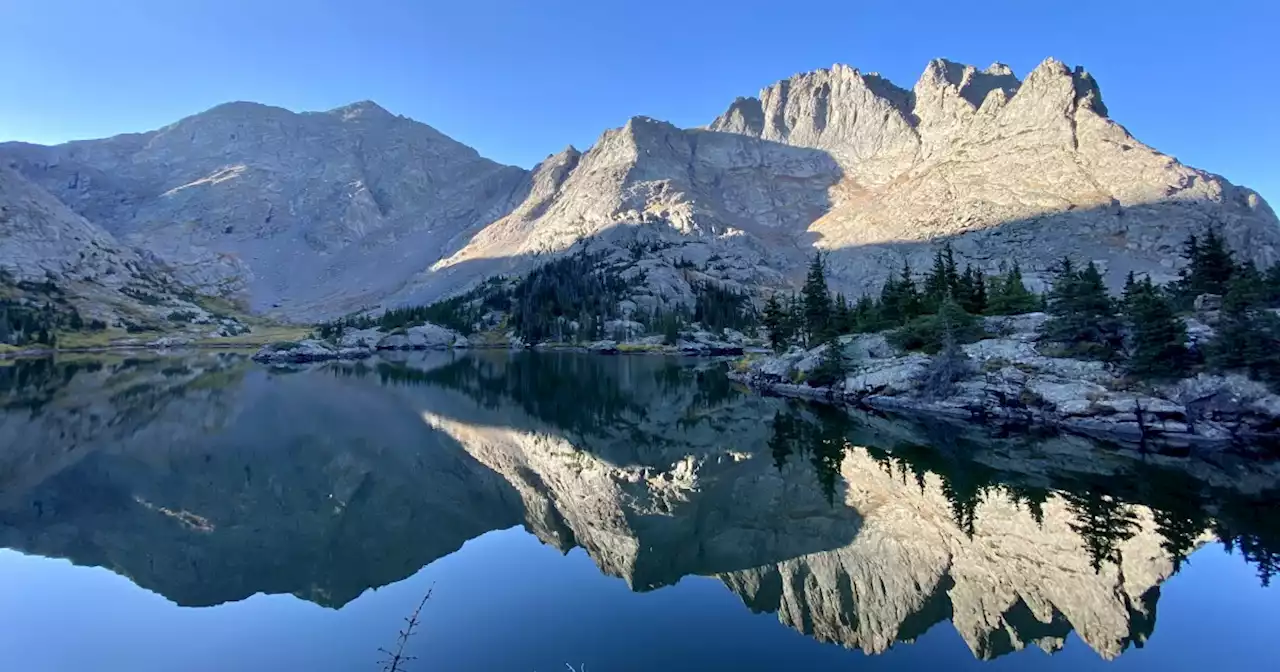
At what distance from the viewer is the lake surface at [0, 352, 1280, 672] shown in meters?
15.8

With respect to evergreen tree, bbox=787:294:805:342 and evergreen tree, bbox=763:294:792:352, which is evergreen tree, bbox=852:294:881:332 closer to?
evergreen tree, bbox=787:294:805:342

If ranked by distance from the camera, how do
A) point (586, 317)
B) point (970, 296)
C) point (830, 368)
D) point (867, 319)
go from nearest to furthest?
point (830, 368) < point (970, 296) < point (867, 319) < point (586, 317)

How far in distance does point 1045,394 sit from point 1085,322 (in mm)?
7981

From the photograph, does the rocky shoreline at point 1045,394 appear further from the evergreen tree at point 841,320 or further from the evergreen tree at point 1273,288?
the evergreen tree at point 1273,288

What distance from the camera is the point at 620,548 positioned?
24031mm

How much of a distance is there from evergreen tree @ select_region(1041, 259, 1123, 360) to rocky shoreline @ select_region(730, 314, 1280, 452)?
5.12 feet

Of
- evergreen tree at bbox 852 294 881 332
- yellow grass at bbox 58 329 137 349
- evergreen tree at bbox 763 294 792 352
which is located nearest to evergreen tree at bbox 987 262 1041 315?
evergreen tree at bbox 852 294 881 332

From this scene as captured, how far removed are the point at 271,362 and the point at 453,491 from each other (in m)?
120

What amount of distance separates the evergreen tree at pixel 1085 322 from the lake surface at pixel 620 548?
12.5m

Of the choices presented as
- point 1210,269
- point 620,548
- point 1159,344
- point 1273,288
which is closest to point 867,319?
point 1210,269

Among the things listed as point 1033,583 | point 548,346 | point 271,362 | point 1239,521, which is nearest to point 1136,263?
point 548,346

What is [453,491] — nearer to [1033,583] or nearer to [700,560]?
[700,560]

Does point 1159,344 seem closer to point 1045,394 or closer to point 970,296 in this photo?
point 1045,394

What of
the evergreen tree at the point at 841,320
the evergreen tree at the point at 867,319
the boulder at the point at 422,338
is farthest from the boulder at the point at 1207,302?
the boulder at the point at 422,338
